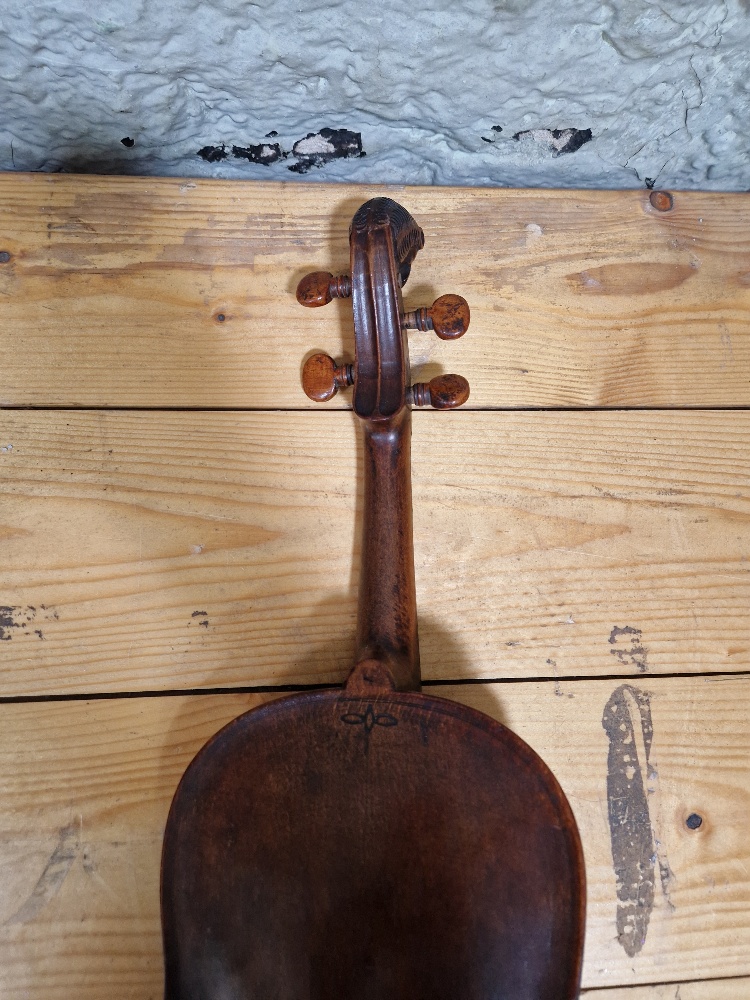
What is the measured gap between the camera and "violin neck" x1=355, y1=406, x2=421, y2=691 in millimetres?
716

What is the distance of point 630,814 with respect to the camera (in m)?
0.78

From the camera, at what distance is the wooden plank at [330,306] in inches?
32.5

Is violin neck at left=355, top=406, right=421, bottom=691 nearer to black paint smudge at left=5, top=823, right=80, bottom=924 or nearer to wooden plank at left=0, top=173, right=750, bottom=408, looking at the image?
wooden plank at left=0, top=173, right=750, bottom=408

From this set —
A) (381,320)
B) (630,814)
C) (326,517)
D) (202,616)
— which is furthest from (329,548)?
(630,814)

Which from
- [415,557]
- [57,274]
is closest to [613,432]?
[415,557]

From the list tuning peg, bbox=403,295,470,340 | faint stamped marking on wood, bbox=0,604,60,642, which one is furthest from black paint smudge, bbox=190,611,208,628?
tuning peg, bbox=403,295,470,340

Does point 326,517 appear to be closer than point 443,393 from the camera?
No

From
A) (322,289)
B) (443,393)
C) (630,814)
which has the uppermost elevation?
(322,289)

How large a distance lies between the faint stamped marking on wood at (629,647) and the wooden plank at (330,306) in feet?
0.83

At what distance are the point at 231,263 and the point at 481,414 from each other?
12.6 inches

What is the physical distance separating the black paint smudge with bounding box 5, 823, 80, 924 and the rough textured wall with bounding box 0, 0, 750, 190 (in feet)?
2.30

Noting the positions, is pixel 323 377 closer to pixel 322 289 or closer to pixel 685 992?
pixel 322 289

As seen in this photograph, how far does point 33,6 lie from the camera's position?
662mm

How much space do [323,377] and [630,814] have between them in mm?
536
